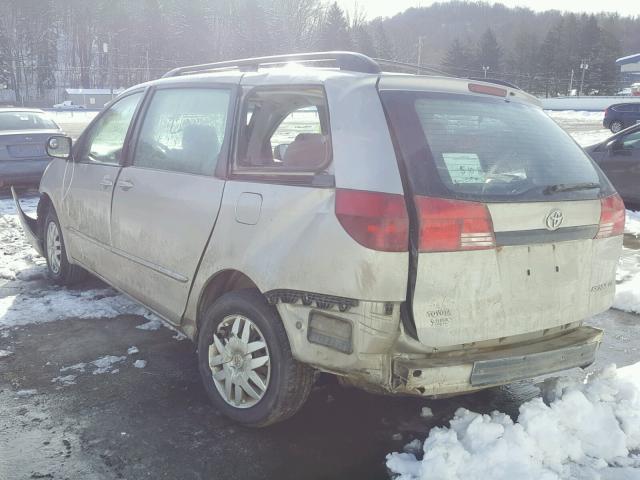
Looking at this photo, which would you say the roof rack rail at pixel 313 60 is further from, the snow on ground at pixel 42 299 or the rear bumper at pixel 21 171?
the rear bumper at pixel 21 171

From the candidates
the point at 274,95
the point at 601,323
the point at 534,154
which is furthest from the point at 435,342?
the point at 601,323

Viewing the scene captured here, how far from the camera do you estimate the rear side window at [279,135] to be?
289 cm

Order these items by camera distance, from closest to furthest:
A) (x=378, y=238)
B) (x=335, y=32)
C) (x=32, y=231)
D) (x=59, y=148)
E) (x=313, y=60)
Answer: (x=378, y=238), (x=313, y=60), (x=59, y=148), (x=32, y=231), (x=335, y=32)

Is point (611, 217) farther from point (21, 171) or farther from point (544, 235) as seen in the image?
point (21, 171)

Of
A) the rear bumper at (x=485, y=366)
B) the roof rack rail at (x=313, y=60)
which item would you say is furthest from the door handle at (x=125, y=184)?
the rear bumper at (x=485, y=366)

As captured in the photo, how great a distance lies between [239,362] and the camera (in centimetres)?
310

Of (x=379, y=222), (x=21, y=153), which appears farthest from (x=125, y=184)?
(x=21, y=153)

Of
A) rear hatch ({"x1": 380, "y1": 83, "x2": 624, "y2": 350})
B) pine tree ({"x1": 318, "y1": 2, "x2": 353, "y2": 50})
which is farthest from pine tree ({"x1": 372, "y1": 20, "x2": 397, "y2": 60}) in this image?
rear hatch ({"x1": 380, "y1": 83, "x2": 624, "y2": 350})

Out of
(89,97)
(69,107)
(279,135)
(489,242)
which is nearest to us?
(489,242)

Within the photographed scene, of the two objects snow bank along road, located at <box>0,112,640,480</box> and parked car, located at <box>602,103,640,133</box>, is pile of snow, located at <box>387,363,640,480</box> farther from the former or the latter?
Result: parked car, located at <box>602,103,640,133</box>

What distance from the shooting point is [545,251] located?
108 inches

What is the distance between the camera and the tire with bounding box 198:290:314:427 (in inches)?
112

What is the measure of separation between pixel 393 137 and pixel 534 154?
84 cm

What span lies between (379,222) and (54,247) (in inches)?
160
